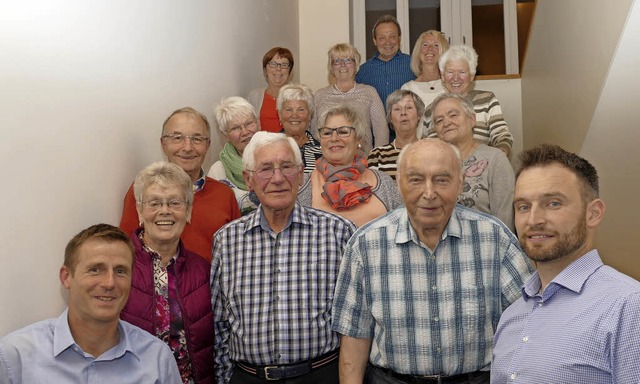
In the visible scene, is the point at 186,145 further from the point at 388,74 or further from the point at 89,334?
the point at 388,74

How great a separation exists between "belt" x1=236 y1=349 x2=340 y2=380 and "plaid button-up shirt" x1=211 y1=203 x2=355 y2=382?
0.7 inches

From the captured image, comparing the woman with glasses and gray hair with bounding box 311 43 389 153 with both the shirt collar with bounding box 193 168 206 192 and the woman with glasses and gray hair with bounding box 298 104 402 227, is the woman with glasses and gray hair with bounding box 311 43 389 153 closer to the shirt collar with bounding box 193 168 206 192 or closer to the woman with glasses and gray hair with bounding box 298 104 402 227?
the woman with glasses and gray hair with bounding box 298 104 402 227

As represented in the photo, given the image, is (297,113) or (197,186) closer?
(197,186)

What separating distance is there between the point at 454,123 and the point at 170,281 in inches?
61.8

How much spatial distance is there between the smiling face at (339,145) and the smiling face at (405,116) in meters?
0.60

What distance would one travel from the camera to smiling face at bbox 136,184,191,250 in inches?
102

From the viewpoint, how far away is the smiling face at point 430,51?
4773 millimetres

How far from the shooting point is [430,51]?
15.7 feet

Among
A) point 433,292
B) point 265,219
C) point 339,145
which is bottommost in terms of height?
point 433,292

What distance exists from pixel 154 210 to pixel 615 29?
255 centimetres

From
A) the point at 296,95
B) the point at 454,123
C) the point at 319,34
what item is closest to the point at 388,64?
the point at 296,95

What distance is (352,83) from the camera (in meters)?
4.84

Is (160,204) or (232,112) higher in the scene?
(232,112)

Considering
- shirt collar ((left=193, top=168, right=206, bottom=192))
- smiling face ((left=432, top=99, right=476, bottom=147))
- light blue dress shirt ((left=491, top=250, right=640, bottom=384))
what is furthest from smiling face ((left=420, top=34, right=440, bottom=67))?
light blue dress shirt ((left=491, top=250, right=640, bottom=384))
